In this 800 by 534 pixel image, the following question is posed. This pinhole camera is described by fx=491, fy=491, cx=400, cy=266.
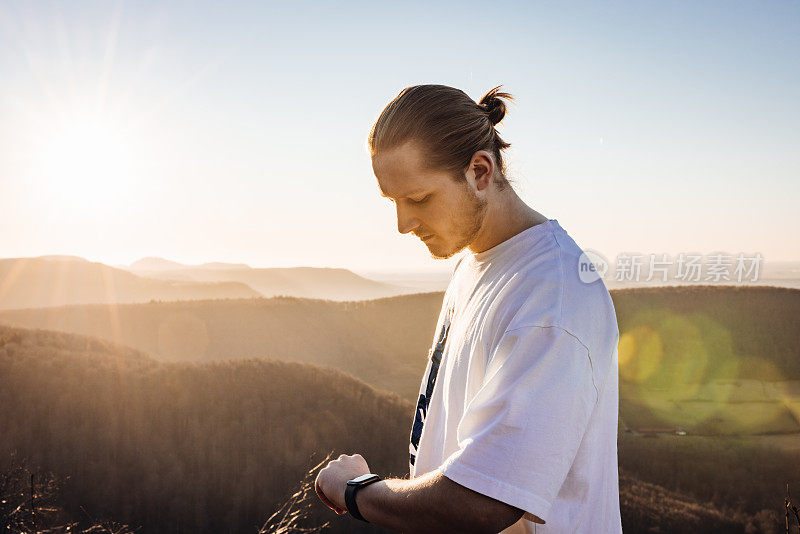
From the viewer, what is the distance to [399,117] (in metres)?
1.72

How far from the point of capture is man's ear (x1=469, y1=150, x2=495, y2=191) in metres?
1.70

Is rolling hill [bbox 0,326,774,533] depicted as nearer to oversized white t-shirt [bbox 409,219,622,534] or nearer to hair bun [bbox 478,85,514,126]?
oversized white t-shirt [bbox 409,219,622,534]

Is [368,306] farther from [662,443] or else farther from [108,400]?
[108,400]

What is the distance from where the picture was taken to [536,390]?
1.20 m

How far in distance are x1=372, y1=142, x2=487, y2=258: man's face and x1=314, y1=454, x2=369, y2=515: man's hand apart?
32.9 inches

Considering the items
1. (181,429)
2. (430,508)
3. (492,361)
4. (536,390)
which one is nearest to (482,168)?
(492,361)

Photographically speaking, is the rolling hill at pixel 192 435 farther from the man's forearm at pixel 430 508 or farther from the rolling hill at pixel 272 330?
the rolling hill at pixel 272 330

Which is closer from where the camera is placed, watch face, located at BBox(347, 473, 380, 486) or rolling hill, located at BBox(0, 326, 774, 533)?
watch face, located at BBox(347, 473, 380, 486)

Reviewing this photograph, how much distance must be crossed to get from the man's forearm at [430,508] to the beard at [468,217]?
80 cm

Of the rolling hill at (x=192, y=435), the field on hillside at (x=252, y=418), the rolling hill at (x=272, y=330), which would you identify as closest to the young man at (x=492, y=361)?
the rolling hill at (x=192, y=435)

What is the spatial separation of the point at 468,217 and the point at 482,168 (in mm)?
178

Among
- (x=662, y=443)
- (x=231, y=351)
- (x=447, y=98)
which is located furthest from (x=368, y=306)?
(x=447, y=98)

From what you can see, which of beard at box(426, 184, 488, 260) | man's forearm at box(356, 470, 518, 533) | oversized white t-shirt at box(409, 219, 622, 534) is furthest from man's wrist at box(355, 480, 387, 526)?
beard at box(426, 184, 488, 260)

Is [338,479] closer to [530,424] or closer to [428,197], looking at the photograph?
[530,424]
